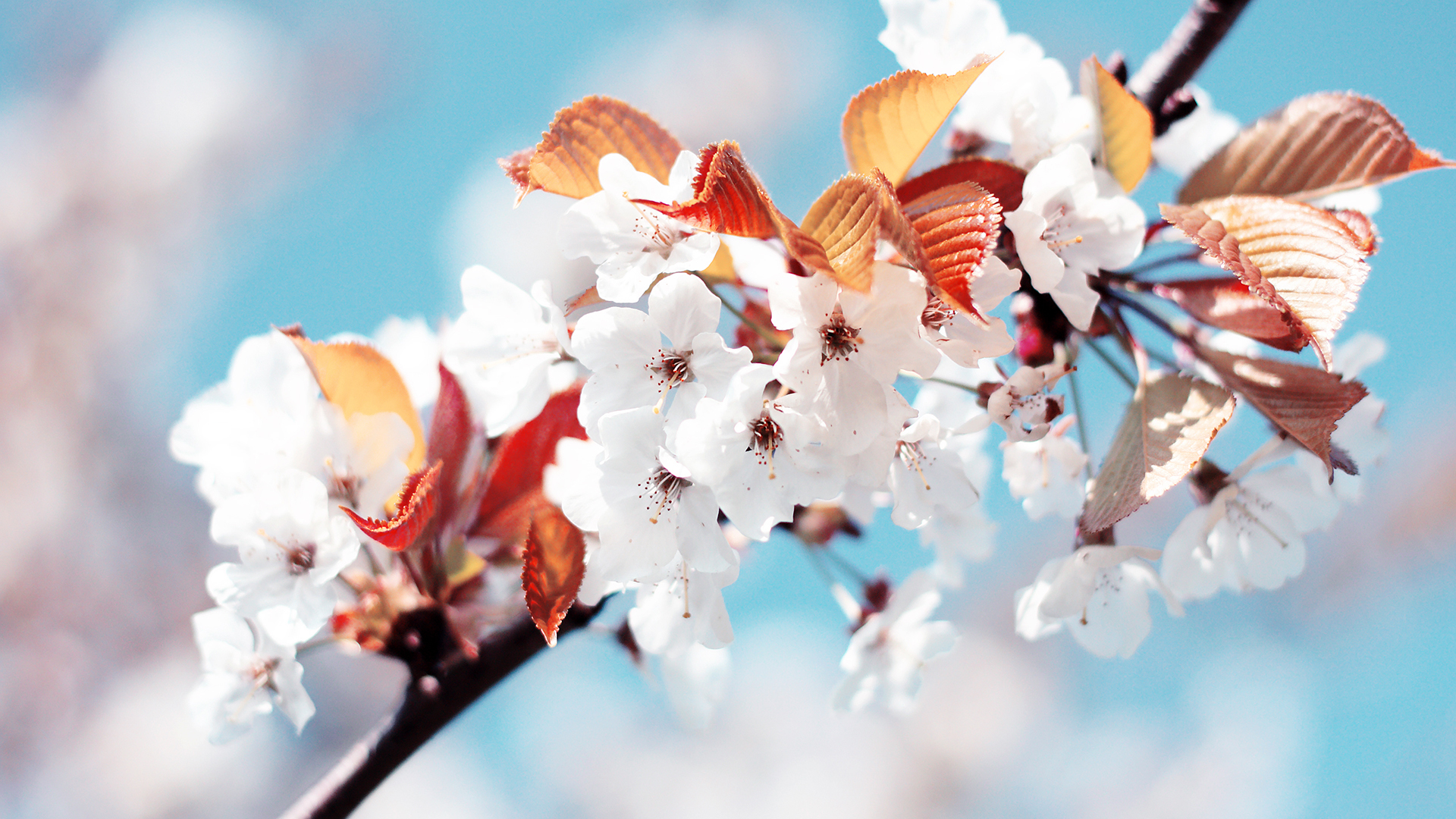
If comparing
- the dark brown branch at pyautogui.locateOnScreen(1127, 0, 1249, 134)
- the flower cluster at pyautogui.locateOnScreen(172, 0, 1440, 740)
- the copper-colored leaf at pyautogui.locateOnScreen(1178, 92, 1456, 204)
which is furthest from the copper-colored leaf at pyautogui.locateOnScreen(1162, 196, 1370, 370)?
the dark brown branch at pyautogui.locateOnScreen(1127, 0, 1249, 134)

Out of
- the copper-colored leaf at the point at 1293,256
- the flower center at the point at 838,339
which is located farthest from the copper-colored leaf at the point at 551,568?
the copper-colored leaf at the point at 1293,256

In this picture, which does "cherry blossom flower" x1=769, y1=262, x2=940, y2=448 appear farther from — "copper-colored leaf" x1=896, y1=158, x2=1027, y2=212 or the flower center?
"copper-colored leaf" x1=896, y1=158, x2=1027, y2=212

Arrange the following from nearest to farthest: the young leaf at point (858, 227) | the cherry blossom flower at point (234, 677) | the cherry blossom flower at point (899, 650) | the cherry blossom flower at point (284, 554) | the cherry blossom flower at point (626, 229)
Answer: the young leaf at point (858, 227)
the cherry blossom flower at point (626, 229)
the cherry blossom flower at point (284, 554)
the cherry blossom flower at point (234, 677)
the cherry blossom flower at point (899, 650)

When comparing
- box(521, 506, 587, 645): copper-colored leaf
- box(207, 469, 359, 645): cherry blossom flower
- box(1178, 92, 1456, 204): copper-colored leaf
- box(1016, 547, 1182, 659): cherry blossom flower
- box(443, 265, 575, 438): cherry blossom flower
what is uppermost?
box(1178, 92, 1456, 204): copper-colored leaf

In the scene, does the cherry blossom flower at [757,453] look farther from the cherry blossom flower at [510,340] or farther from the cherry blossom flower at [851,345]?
the cherry blossom flower at [510,340]

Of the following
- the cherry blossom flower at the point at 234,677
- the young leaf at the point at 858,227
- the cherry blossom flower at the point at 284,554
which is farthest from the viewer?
the cherry blossom flower at the point at 234,677

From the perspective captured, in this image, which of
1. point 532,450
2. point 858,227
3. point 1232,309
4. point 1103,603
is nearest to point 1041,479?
point 1103,603

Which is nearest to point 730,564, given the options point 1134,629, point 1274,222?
point 1134,629
